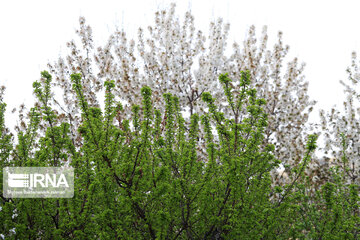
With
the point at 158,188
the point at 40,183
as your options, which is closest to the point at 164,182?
the point at 158,188

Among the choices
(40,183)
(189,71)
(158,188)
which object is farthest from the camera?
(189,71)

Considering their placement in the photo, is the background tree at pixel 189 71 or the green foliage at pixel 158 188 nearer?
the green foliage at pixel 158 188

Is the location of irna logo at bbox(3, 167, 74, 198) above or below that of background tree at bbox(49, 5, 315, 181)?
below

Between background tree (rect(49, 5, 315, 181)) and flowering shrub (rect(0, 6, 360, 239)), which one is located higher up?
background tree (rect(49, 5, 315, 181))

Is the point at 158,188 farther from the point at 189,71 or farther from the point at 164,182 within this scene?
the point at 189,71

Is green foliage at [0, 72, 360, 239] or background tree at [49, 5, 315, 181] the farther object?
background tree at [49, 5, 315, 181]

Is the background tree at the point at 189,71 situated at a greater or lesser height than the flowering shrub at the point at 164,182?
greater

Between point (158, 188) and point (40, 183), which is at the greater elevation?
point (40, 183)

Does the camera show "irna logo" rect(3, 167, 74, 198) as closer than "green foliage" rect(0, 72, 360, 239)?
No

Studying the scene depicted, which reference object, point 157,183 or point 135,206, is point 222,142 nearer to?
point 157,183

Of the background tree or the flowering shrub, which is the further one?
the background tree

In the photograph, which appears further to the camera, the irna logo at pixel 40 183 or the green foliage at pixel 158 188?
the irna logo at pixel 40 183

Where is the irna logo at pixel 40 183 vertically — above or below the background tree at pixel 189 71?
below

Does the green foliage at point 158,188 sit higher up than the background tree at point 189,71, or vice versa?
the background tree at point 189,71
